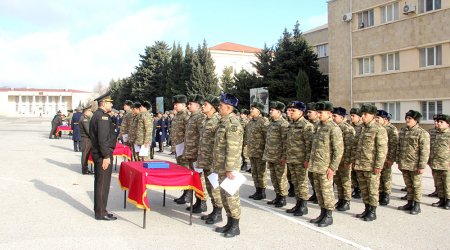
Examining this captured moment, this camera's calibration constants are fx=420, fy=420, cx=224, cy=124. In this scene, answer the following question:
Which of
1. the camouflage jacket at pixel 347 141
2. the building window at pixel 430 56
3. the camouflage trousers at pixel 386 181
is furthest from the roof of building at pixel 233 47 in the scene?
the camouflage trousers at pixel 386 181

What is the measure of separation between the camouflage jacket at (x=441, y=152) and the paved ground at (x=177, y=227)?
0.82 meters

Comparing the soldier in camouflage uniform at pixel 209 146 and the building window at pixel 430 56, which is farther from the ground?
the building window at pixel 430 56

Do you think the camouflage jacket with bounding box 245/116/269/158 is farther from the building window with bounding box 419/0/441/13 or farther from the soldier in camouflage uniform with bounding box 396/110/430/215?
the building window with bounding box 419/0/441/13

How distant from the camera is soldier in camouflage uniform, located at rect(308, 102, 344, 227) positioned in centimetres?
662

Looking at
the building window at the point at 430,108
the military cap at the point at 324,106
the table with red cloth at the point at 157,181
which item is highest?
the building window at the point at 430,108

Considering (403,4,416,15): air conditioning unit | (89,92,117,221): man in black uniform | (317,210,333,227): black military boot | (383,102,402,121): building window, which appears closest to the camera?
(317,210,333,227): black military boot

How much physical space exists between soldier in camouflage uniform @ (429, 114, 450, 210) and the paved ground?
362mm

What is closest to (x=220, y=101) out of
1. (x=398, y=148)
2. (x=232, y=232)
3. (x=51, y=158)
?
(x=232, y=232)

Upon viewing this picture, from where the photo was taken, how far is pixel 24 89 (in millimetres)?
123688

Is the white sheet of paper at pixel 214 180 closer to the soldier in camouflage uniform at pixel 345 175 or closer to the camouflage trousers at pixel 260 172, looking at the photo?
the camouflage trousers at pixel 260 172

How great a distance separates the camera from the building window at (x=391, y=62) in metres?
22.3

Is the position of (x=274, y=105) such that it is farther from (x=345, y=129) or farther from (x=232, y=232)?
(x=232, y=232)

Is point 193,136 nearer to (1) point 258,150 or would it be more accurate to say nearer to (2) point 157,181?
(2) point 157,181

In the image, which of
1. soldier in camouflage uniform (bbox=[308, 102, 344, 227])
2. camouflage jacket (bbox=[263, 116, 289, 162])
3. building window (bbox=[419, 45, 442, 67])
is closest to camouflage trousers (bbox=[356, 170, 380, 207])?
soldier in camouflage uniform (bbox=[308, 102, 344, 227])
